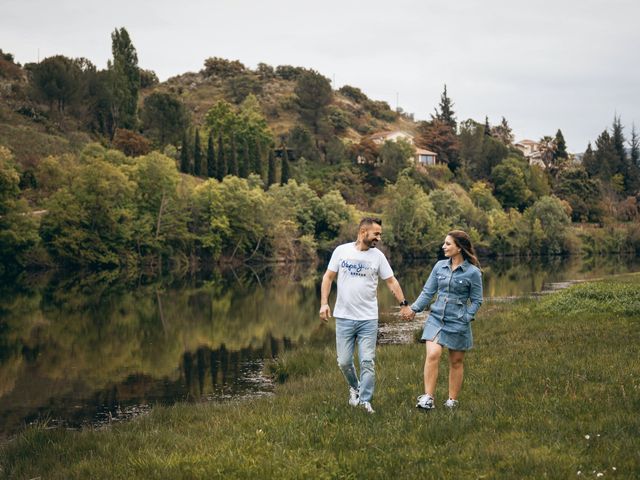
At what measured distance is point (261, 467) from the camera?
8.46 meters

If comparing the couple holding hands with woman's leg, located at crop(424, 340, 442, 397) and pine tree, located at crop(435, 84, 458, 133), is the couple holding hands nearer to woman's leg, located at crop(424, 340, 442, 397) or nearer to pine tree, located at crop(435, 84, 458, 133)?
woman's leg, located at crop(424, 340, 442, 397)

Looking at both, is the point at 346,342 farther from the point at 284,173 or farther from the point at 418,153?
the point at 418,153

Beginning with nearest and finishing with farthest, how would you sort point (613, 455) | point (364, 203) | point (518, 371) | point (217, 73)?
point (613, 455), point (518, 371), point (364, 203), point (217, 73)

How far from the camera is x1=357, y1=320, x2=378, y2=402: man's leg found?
11.0m

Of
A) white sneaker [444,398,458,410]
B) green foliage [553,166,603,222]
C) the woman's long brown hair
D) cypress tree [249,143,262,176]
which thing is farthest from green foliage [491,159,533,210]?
white sneaker [444,398,458,410]

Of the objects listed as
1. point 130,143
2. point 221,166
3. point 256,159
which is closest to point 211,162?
point 221,166

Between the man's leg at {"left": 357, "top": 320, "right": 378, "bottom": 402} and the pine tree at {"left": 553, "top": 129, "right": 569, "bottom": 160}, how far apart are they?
154m

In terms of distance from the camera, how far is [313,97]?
155625mm

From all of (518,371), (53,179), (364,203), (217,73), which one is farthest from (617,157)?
(518,371)

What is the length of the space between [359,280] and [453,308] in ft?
4.78

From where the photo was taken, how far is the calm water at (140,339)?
19139mm

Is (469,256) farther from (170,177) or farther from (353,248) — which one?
(170,177)

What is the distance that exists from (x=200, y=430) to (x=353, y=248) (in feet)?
11.8

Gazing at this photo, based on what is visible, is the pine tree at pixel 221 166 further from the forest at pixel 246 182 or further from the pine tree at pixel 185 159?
the pine tree at pixel 185 159
